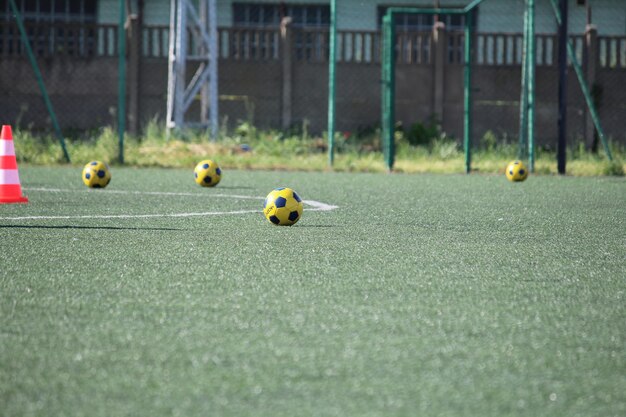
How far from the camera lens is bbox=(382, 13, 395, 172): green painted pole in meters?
14.5

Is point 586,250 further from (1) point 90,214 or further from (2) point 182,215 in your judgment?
(1) point 90,214

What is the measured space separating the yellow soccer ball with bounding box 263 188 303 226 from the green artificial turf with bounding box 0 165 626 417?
140 millimetres

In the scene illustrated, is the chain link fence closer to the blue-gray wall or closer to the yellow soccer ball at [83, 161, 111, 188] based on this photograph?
the blue-gray wall

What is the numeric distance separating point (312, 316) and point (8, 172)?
5.23 m

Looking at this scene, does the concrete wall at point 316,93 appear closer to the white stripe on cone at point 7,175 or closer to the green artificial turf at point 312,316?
the white stripe on cone at point 7,175

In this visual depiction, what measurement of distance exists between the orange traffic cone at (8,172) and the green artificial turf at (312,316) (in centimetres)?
76

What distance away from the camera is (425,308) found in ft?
12.8

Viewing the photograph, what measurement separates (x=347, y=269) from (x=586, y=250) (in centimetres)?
159

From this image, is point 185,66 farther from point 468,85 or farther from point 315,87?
point 468,85

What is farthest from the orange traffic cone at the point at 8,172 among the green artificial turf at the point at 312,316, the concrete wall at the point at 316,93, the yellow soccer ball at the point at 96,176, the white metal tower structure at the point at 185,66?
the concrete wall at the point at 316,93

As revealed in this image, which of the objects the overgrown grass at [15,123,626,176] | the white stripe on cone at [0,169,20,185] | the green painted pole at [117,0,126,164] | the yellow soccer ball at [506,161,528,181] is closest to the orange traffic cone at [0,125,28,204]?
the white stripe on cone at [0,169,20,185]

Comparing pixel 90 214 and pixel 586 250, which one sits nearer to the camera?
pixel 586 250

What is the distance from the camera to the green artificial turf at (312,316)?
2674mm

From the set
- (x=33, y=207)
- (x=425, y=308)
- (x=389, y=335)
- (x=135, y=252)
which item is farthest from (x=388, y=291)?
(x=33, y=207)
